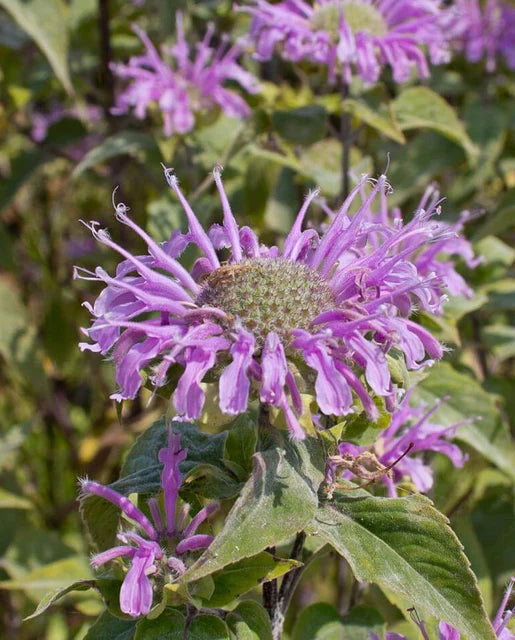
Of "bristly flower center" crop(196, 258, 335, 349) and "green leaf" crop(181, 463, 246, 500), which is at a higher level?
"bristly flower center" crop(196, 258, 335, 349)

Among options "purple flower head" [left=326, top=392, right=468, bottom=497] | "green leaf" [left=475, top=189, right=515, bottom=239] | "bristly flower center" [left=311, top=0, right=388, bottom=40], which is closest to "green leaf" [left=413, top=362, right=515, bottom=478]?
"purple flower head" [left=326, top=392, right=468, bottom=497]

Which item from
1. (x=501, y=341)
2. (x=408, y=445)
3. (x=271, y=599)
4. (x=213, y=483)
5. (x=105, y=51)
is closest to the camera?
(x=213, y=483)

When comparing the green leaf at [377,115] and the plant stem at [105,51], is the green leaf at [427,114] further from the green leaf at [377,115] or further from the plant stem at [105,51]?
the plant stem at [105,51]

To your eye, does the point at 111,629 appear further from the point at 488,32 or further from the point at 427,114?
the point at 488,32

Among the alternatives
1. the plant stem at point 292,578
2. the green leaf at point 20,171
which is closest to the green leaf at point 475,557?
the plant stem at point 292,578

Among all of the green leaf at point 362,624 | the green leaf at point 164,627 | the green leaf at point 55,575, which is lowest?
the green leaf at point 55,575

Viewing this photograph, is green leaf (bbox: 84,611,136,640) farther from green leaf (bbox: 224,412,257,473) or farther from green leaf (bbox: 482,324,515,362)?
green leaf (bbox: 482,324,515,362)

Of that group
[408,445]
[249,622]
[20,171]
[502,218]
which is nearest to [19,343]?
[20,171]
